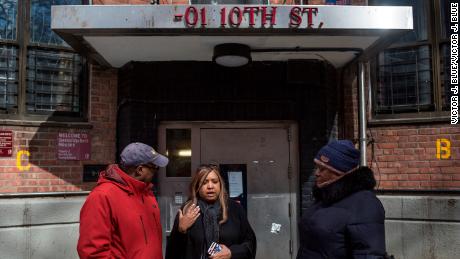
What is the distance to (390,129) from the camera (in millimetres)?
6164

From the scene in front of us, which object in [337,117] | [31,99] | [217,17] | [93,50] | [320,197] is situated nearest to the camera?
[320,197]

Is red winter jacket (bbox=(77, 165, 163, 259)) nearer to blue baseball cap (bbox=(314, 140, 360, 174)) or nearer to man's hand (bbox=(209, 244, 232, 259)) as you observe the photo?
man's hand (bbox=(209, 244, 232, 259))

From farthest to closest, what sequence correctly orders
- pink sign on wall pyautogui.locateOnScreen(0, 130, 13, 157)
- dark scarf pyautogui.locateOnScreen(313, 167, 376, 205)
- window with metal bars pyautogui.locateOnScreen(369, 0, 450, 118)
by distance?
window with metal bars pyautogui.locateOnScreen(369, 0, 450, 118) < pink sign on wall pyautogui.locateOnScreen(0, 130, 13, 157) < dark scarf pyautogui.locateOnScreen(313, 167, 376, 205)

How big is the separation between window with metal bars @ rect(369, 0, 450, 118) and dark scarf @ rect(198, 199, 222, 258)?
372 centimetres

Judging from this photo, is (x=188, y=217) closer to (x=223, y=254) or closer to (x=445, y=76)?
(x=223, y=254)

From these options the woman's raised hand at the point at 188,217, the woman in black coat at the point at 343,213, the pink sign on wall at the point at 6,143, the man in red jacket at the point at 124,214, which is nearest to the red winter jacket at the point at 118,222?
the man in red jacket at the point at 124,214

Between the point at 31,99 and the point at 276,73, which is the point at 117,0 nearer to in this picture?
the point at 31,99

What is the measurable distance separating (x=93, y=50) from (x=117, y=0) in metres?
1.06

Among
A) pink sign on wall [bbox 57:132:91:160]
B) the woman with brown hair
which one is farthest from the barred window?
pink sign on wall [bbox 57:132:91:160]

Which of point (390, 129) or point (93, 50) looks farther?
point (390, 129)

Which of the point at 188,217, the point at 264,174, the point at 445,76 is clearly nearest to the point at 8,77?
the point at 264,174

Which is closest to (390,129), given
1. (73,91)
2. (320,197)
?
(320,197)

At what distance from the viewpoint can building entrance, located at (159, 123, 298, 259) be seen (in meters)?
6.06

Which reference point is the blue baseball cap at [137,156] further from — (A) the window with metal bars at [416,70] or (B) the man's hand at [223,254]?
(A) the window with metal bars at [416,70]
